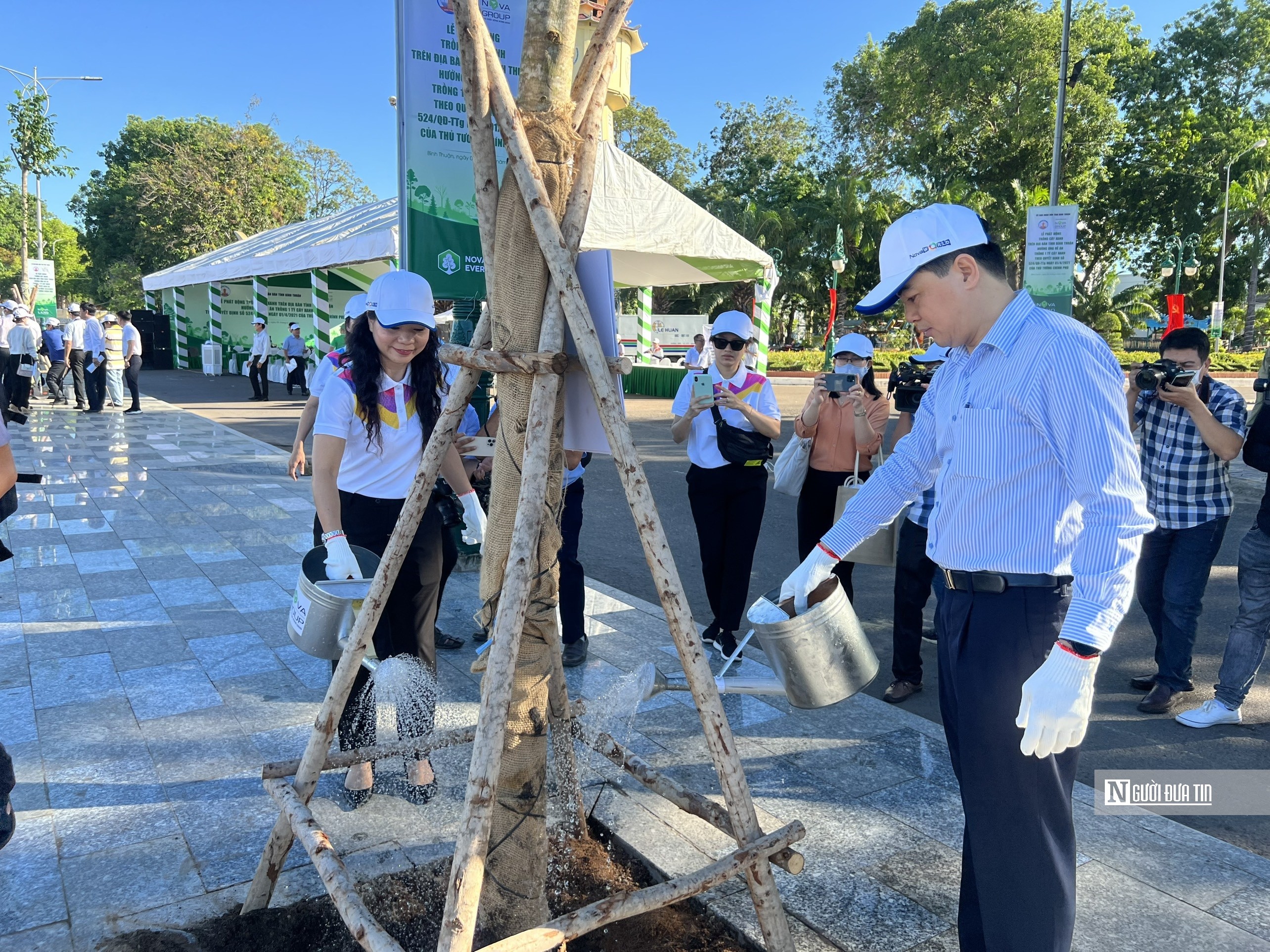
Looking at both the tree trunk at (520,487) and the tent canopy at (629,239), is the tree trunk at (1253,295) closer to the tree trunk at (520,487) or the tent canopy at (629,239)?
the tent canopy at (629,239)

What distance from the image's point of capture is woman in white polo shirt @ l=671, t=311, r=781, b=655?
4750mm

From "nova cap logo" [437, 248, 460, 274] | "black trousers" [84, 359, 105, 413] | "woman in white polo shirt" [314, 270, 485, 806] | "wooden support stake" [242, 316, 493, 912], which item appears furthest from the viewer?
"black trousers" [84, 359, 105, 413]

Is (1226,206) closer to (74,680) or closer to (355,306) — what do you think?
(355,306)

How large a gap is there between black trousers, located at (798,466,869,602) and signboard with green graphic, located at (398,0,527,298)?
2409 millimetres

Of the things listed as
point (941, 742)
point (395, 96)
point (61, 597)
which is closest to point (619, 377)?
point (941, 742)

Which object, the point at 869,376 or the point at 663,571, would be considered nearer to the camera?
the point at 663,571

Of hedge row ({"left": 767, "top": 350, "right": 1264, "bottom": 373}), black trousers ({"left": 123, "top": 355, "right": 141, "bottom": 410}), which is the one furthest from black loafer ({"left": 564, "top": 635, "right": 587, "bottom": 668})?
hedge row ({"left": 767, "top": 350, "right": 1264, "bottom": 373})

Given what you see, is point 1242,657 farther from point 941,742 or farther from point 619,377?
point 619,377

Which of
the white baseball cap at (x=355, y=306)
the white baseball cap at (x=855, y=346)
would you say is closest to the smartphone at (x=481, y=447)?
the white baseball cap at (x=355, y=306)

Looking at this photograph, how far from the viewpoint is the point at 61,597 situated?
5.53 metres

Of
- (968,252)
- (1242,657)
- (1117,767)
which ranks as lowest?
(1117,767)

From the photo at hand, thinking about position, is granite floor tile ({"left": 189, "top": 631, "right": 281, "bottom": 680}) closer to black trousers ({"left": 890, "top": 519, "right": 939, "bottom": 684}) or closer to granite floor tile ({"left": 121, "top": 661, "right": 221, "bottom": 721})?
granite floor tile ({"left": 121, "top": 661, "right": 221, "bottom": 721})

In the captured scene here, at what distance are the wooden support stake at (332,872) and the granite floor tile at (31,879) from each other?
722 millimetres

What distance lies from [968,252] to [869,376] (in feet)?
10.8
